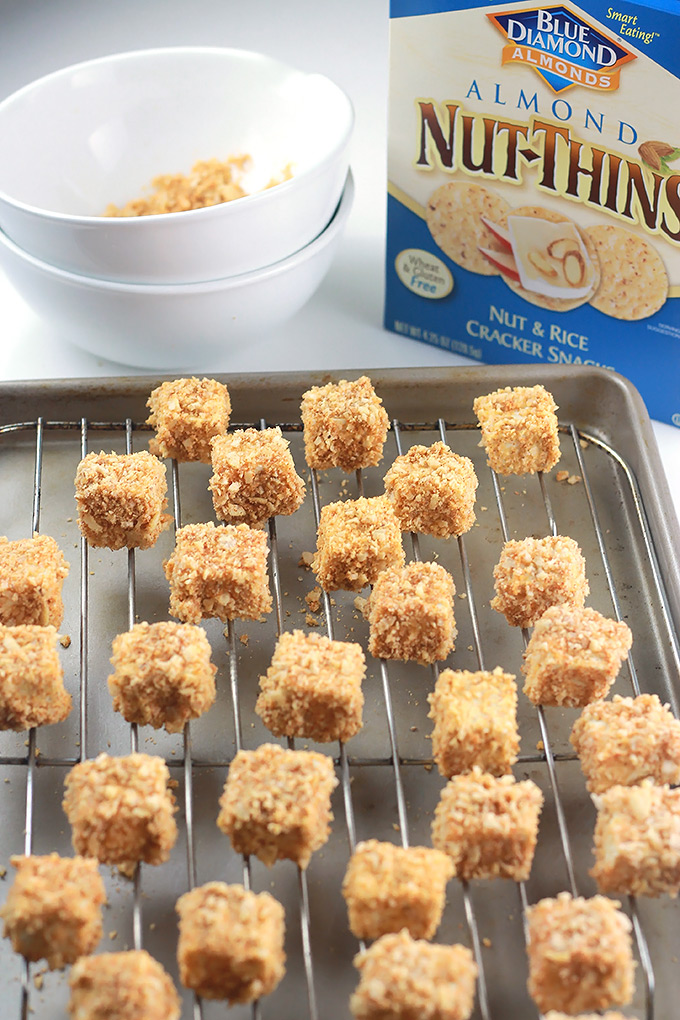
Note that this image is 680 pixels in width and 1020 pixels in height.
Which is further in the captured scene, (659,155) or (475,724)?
(659,155)

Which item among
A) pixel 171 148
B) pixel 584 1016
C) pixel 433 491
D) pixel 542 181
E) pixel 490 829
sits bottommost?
pixel 584 1016

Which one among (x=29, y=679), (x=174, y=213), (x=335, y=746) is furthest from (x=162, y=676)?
(x=174, y=213)

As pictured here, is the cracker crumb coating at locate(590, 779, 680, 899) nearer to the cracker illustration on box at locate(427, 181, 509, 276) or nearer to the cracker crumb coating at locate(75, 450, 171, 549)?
the cracker crumb coating at locate(75, 450, 171, 549)

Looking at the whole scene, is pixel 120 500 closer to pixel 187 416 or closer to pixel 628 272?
pixel 187 416

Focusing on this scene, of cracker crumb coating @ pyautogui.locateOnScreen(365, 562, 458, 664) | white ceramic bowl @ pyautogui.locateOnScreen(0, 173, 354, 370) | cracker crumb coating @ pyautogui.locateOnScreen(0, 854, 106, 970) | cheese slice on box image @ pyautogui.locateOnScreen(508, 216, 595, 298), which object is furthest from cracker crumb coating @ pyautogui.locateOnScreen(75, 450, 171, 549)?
cheese slice on box image @ pyautogui.locateOnScreen(508, 216, 595, 298)

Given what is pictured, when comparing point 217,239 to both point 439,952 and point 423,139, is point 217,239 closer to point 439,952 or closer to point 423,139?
point 423,139

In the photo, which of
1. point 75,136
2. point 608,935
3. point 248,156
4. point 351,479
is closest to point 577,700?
point 608,935
